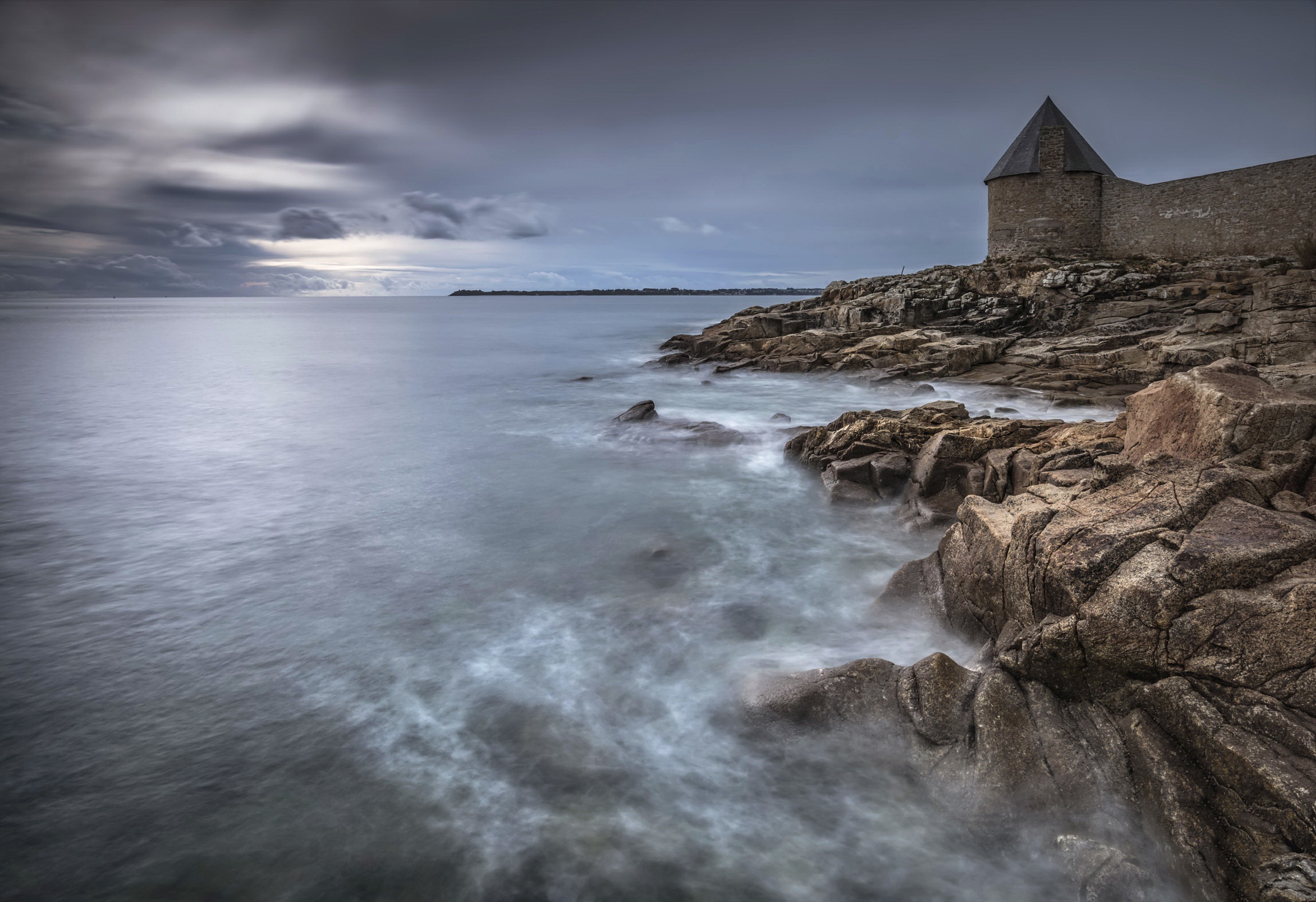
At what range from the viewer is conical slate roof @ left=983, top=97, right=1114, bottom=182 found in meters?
32.1

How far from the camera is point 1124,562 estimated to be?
4.52 m

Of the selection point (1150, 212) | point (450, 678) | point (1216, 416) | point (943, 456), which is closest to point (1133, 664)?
point (1216, 416)

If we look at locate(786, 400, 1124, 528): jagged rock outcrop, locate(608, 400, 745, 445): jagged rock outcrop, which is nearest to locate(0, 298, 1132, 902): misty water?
locate(786, 400, 1124, 528): jagged rock outcrop

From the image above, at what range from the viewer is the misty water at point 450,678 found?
14.1ft

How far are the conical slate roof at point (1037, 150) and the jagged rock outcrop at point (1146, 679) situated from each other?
1278 inches

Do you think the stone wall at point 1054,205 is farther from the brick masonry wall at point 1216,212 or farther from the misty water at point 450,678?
the misty water at point 450,678

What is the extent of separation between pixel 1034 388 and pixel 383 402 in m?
20.2

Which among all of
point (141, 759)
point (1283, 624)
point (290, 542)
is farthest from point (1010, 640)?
point (290, 542)

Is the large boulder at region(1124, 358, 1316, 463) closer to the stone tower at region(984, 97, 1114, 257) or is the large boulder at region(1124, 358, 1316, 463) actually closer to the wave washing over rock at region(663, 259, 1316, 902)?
the wave washing over rock at region(663, 259, 1316, 902)

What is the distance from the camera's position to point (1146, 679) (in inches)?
164

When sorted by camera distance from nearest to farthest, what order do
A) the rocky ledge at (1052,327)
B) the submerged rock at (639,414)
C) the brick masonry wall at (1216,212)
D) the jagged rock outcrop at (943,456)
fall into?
the jagged rock outcrop at (943,456), the submerged rock at (639,414), the rocky ledge at (1052,327), the brick masonry wall at (1216,212)

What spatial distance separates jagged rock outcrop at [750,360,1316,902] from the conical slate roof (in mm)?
32457

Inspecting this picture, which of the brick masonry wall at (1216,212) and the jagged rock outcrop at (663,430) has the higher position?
the brick masonry wall at (1216,212)

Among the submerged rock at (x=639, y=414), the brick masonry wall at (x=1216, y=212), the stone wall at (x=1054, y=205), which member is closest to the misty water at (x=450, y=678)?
the submerged rock at (x=639, y=414)
